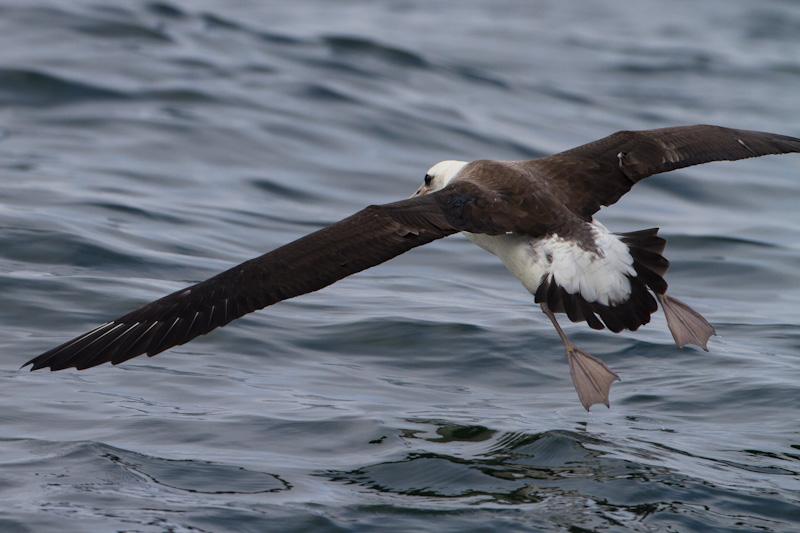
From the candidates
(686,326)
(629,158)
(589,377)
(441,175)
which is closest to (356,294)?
(441,175)

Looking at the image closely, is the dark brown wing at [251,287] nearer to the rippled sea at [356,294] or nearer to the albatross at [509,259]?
the albatross at [509,259]

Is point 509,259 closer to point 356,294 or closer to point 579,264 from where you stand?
point 579,264

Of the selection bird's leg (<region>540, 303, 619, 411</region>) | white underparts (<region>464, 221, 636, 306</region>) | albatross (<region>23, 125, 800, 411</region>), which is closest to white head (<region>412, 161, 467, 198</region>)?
albatross (<region>23, 125, 800, 411</region>)

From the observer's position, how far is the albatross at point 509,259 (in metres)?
5.35

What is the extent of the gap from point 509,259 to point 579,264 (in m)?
0.58

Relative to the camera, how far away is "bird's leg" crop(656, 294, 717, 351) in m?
6.41

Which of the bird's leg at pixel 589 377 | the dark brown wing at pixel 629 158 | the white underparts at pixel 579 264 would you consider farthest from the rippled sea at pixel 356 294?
the dark brown wing at pixel 629 158

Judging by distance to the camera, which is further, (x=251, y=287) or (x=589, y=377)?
(x=589, y=377)

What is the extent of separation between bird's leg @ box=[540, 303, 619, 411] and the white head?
5.17 ft

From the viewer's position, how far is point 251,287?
535 centimetres

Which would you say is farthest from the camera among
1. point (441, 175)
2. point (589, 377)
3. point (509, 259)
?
point (441, 175)

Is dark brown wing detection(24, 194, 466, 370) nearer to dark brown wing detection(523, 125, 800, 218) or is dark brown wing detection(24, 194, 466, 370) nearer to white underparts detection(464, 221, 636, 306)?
white underparts detection(464, 221, 636, 306)

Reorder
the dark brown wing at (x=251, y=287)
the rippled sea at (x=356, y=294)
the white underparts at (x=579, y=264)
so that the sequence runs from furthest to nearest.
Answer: the white underparts at (x=579, y=264) < the dark brown wing at (x=251, y=287) < the rippled sea at (x=356, y=294)

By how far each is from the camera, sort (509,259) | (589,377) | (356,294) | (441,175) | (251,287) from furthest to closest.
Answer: (356,294)
(441,175)
(509,259)
(589,377)
(251,287)
